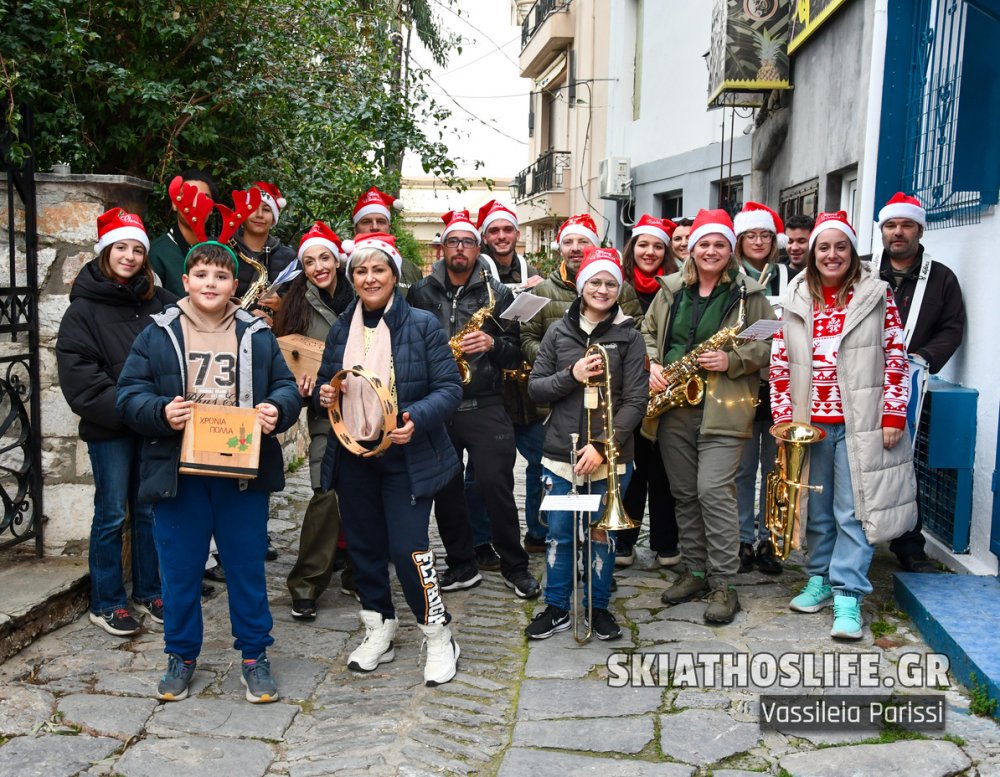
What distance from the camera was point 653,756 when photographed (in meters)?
3.77

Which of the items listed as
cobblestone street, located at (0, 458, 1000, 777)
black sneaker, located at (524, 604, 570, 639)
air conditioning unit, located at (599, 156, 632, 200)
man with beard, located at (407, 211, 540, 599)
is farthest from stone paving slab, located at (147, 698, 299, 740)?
air conditioning unit, located at (599, 156, 632, 200)

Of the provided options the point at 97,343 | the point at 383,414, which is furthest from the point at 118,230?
the point at 383,414

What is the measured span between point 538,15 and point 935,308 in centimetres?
2092

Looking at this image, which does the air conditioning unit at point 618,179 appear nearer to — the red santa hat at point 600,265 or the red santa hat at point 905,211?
the red santa hat at point 905,211

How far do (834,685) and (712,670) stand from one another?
1.67ft

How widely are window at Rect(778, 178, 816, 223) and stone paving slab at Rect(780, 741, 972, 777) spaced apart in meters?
6.32

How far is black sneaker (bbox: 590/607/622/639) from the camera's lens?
4887mm

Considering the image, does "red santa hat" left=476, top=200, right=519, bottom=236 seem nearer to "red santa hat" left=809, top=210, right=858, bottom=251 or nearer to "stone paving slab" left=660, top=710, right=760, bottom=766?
"red santa hat" left=809, top=210, right=858, bottom=251

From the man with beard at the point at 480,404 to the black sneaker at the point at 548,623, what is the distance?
0.53 m

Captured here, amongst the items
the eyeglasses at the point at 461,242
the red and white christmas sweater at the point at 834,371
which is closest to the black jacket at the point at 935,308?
the red and white christmas sweater at the point at 834,371

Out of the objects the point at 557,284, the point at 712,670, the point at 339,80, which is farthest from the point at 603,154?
the point at 712,670

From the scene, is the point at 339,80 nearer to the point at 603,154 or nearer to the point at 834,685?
the point at 834,685

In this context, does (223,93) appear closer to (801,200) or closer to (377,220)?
(377,220)

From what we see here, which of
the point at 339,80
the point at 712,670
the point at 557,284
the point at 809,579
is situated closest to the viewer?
the point at 712,670
